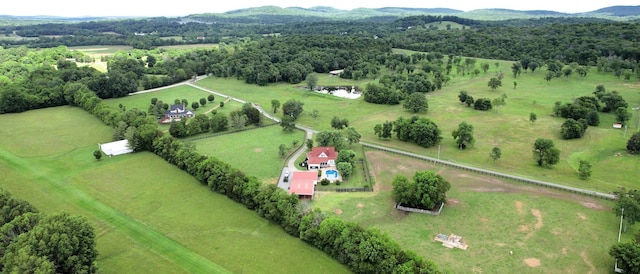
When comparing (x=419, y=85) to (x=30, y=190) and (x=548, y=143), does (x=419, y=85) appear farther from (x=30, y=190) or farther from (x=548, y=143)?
(x=30, y=190)

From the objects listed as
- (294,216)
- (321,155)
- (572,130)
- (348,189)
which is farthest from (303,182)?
(572,130)

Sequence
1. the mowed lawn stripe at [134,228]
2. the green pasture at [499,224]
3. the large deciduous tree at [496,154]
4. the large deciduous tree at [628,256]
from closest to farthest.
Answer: the large deciduous tree at [628,256]
the green pasture at [499,224]
the mowed lawn stripe at [134,228]
the large deciduous tree at [496,154]

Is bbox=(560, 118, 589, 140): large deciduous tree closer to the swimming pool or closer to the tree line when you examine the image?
the swimming pool

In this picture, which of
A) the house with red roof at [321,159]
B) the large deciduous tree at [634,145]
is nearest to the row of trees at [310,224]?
the house with red roof at [321,159]

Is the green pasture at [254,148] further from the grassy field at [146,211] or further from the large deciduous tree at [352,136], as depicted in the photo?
the large deciduous tree at [352,136]

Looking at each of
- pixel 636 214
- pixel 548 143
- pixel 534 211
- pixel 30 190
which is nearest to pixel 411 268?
pixel 534 211

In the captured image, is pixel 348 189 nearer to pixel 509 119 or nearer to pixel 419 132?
pixel 419 132
